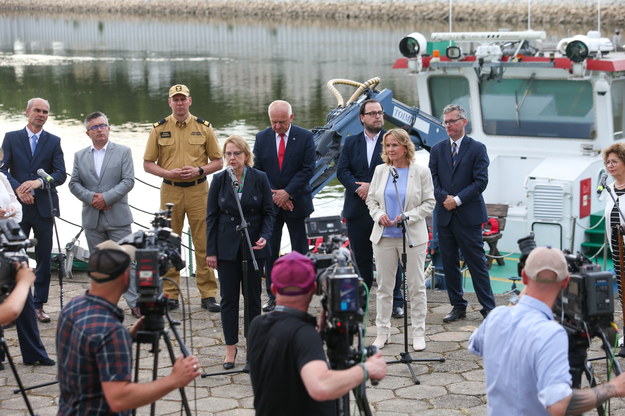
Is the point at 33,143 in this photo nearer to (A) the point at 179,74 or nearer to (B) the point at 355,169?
(B) the point at 355,169

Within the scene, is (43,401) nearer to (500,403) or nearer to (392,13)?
(500,403)

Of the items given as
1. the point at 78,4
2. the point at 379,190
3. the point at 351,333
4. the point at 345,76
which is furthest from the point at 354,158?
the point at 78,4

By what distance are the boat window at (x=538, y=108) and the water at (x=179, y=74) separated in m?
5.18

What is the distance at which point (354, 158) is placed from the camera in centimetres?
842

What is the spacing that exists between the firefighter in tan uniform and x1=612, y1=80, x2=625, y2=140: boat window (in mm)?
4605

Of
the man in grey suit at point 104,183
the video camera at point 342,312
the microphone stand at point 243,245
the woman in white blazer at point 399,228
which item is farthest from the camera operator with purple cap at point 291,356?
the man in grey suit at point 104,183

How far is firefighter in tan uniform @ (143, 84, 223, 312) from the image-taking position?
862cm

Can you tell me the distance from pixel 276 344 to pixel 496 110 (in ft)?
25.4

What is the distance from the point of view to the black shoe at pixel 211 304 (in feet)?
28.8

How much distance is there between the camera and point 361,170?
843 cm

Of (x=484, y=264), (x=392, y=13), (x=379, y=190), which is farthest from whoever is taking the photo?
(x=392, y=13)

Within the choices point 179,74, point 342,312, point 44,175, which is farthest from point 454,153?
point 179,74

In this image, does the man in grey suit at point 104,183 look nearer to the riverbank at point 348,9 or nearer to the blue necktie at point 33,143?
the blue necktie at point 33,143

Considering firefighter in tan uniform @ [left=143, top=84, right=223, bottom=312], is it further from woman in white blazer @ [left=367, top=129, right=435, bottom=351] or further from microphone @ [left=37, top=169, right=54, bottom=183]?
woman in white blazer @ [left=367, top=129, right=435, bottom=351]
